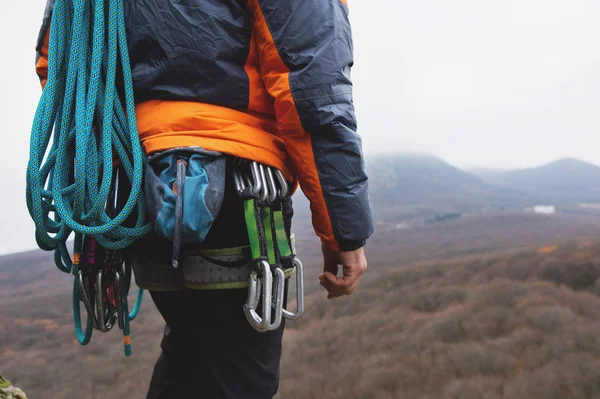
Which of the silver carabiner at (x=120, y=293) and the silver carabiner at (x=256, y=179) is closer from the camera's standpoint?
the silver carabiner at (x=256, y=179)

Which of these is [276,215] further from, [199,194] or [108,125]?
[108,125]

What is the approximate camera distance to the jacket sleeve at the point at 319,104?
73 centimetres

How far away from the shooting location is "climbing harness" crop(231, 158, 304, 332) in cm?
73

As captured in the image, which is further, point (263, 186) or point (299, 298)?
point (299, 298)

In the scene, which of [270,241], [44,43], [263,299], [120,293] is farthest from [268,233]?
[44,43]

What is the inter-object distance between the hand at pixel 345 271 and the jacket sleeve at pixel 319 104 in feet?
0.13

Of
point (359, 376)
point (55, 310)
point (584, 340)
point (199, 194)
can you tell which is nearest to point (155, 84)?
point (199, 194)

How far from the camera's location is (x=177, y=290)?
A: 86 centimetres

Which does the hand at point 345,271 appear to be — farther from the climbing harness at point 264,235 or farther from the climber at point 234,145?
the climbing harness at point 264,235

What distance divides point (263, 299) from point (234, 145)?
0.94ft

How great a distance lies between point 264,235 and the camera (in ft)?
2.46

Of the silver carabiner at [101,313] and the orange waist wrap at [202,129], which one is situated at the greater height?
the orange waist wrap at [202,129]

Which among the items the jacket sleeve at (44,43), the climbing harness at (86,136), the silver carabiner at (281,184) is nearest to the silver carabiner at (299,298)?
the silver carabiner at (281,184)

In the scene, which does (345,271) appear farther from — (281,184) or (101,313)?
(101,313)
